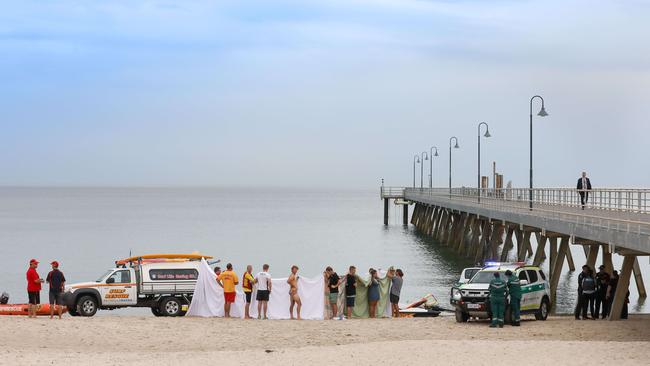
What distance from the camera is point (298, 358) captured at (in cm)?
1748

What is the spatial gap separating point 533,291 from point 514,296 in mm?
1509

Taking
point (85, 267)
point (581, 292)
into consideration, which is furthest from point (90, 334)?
point (85, 267)

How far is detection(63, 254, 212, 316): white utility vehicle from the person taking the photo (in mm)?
25469

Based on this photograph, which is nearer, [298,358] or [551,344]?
[298,358]

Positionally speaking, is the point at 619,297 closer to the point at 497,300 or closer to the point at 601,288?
the point at 601,288

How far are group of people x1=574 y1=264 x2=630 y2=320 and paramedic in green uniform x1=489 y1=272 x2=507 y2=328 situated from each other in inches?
120

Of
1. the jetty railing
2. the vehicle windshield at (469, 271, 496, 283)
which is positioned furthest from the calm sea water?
the vehicle windshield at (469, 271, 496, 283)

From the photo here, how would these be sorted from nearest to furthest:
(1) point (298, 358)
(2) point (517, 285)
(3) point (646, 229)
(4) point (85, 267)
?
(1) point (298, 358)
(2) point (517, 285)
(3) point (646, 229)
(4) point (85, 267)

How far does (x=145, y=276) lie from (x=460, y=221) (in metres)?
49.2

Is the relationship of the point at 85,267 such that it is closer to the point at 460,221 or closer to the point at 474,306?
the point at 460,221

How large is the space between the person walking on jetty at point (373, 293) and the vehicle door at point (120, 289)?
6176 mm

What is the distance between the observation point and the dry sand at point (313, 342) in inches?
679

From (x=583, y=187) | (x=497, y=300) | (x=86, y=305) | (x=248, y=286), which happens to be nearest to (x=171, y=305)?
(x=86, y=305)

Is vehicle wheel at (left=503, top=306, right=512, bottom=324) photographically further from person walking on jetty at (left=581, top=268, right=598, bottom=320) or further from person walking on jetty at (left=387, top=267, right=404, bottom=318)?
person walking on jetty at (left=387, top=267, right=404, bottom=318)
